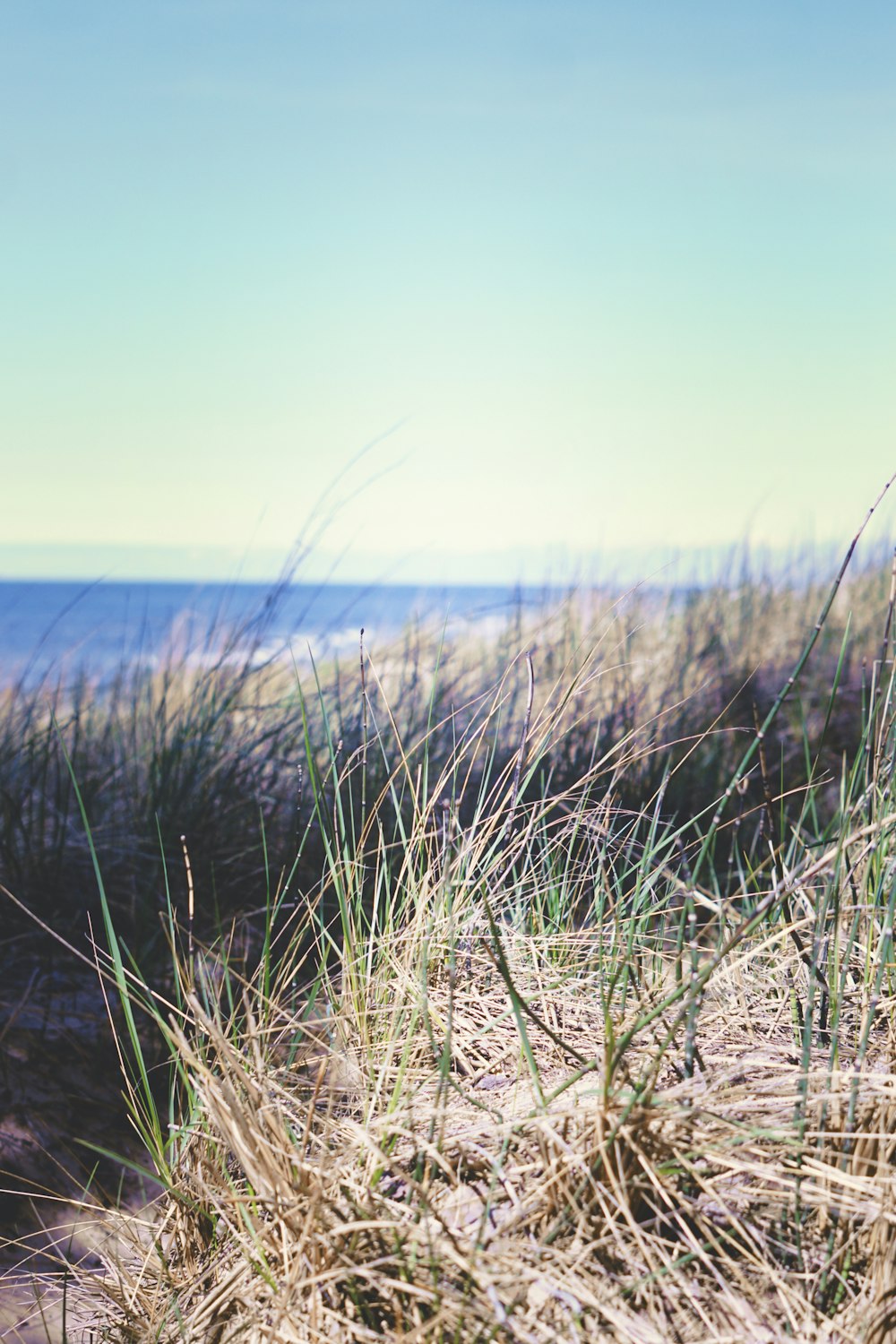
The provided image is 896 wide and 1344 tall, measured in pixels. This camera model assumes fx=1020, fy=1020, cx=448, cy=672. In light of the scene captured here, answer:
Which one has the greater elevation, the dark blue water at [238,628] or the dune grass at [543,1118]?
the dark blue water at [238,628]

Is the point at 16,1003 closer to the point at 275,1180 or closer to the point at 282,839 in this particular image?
the point at 282,839

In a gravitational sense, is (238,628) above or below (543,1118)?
above

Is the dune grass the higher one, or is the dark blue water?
the dark blue water

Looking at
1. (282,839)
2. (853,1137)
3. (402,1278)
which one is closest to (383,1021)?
(402,1278)

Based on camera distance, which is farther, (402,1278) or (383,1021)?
(383,1021)

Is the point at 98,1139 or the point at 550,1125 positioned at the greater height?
the point at 550,1125

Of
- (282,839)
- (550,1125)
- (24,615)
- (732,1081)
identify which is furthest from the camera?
(24,615)

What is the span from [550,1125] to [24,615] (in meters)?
52.8

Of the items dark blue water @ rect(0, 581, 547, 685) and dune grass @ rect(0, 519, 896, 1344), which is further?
dark blue water @ rect(0, 581, 547, 685)

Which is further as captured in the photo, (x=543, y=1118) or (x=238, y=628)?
(x=238, y=628)

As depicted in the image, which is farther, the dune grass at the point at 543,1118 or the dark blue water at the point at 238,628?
the dark blue water at the point at 238,628

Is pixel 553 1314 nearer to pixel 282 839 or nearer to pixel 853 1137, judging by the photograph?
pixel 853 1137

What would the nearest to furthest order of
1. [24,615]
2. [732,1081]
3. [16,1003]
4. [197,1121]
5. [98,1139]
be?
[732,1081], [197,1121], [98,1139], [16,1003], [24,615]

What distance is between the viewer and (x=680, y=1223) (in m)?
1.04
